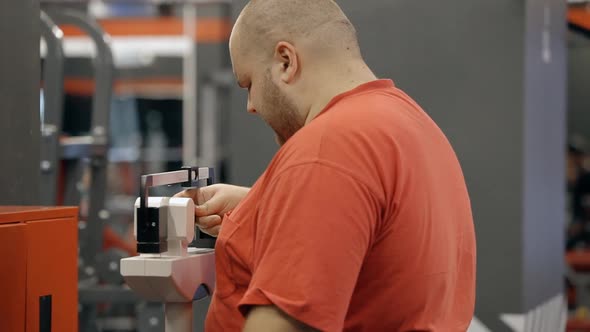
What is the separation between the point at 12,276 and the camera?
2.00 m

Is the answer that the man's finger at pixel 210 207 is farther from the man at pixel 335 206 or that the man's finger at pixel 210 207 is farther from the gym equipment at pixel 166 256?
the man at pixel 335 206

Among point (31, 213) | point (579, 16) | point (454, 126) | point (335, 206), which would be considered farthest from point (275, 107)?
point (579, 16)

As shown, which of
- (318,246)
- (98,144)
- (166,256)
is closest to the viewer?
(318,246)

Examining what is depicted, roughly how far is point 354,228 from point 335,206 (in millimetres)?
49

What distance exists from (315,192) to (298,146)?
0.32 feet

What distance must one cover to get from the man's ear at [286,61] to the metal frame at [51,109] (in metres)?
3.41

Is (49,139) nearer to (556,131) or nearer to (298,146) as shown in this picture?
(556,131)

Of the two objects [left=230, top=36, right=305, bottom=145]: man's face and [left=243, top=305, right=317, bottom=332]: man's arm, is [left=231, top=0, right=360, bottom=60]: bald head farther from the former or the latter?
[left=243, top=305, right=317, bottom=332]: man's arm

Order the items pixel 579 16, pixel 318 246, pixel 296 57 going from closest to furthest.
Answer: pixel 318 246 < pixel 296 57 < pixel 579 16

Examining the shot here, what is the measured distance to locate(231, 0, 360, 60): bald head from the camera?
1.71 m

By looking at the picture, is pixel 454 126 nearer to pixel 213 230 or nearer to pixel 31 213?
pixel 213 230

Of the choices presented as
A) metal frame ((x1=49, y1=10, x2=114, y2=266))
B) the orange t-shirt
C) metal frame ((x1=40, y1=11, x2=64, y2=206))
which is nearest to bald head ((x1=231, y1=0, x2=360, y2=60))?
the orange t-shirt

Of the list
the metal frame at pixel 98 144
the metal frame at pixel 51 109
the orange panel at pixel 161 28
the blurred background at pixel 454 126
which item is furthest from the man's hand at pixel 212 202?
the orange panel at pixel 161 28

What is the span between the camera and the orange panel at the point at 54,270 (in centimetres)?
208
